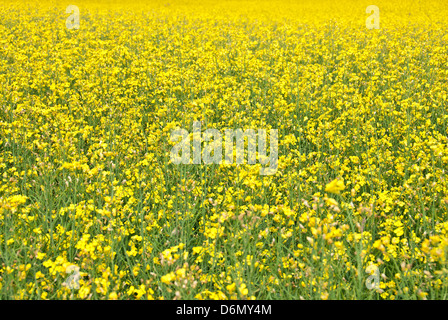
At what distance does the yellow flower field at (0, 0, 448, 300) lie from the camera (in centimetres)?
258

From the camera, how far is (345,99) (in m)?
5.96

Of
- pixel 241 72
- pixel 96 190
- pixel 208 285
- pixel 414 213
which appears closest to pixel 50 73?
pixel 241 72

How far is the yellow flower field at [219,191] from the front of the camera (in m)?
2.58

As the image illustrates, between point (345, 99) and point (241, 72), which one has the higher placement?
point (241, 72)

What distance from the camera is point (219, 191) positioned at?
3504mm

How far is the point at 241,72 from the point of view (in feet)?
24.3

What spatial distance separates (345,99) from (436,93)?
139 cm
